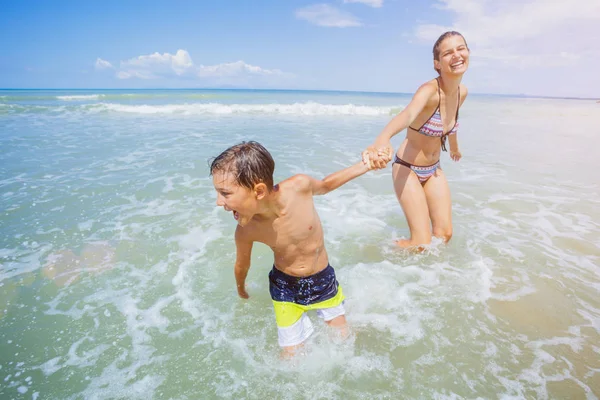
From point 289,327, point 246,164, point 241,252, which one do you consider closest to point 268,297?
point 289,327

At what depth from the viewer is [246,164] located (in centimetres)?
190

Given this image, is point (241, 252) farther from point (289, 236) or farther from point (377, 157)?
point (377, 157)

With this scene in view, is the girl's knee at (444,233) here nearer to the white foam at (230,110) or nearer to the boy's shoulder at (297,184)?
the boy's shoulder at (297,184)

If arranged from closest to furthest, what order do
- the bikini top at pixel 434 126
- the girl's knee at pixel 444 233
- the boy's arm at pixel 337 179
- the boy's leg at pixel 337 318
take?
1. the boy's arm at pixel 337 179
2. the boy's leg at pixel 337 318
3. the bikini top at pixel 434 126
4. the girl's knee at pixel 444 233

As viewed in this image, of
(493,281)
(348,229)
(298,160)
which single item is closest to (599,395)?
(493,281)

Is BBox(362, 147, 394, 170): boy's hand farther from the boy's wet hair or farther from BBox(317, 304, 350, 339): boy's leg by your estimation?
BBox(317, 304, 350, 339): boy's leg

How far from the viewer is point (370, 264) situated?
3.73 metres

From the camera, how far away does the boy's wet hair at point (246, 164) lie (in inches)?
→ 74.1

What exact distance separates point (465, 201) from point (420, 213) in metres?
2.35

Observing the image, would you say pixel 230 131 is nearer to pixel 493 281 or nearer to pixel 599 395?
pixel 493 281

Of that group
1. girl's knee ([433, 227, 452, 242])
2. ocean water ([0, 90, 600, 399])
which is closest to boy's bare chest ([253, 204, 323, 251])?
ocean water ([0, 90, 600, 399])

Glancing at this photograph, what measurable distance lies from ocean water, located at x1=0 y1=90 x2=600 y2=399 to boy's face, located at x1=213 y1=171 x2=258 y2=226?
4.13ft

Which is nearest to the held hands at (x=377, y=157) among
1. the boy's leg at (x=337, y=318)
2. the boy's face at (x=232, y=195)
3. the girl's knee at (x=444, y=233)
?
the boy's face at (x=232, y=195)

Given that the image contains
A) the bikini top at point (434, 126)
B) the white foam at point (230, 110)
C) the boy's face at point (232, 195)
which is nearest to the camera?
the boy's face at point (232, 195)
